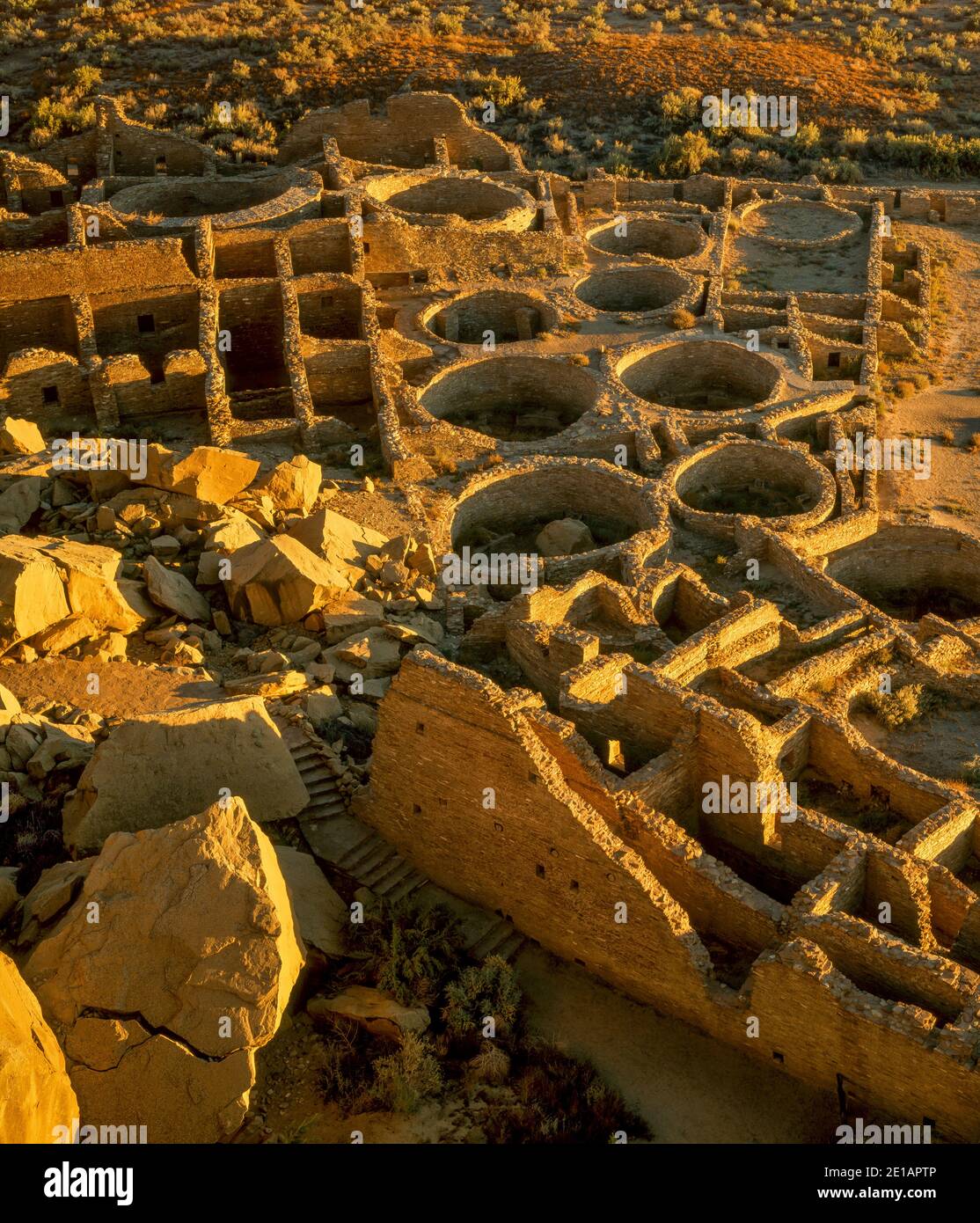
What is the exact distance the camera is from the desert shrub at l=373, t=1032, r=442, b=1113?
16.4 meters

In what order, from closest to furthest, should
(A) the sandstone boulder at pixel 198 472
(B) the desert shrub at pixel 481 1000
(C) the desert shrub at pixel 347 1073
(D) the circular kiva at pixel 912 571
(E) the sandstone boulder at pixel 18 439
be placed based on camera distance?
(C) the desert shrub at pixel 347 1073 < (B) the desert shrub at pixel 481 1000 < (A) the sandstone boulder at pixel 198 472 < (E) the sandstone boulder at pixel 18 439 < (D) the circular kiva at pixel 912 571

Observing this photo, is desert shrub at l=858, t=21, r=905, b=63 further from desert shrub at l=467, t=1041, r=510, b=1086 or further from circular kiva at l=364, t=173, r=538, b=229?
desert shrub at l=467, t=1041, r=510, b=1086

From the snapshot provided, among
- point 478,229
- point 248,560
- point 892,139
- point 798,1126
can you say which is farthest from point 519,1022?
point 892,139

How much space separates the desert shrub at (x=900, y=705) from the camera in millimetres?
23578

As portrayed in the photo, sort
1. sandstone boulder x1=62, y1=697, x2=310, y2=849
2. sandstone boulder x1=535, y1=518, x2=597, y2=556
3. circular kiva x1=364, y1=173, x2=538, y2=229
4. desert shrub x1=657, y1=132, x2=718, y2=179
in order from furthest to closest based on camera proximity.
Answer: desert shrub x1=657, y1=132, x2=718, y2=179
circular kiva x1=364, y1=173, x2=538, y2=229
sandstone boulder x1=535, y1=518, x2=597, y2=556
sandstone boulder x1=62, y1=697, x2=310, y2=849

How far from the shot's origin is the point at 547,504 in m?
30.1

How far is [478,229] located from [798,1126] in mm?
26098

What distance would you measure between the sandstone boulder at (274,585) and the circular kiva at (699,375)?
13.5 meters

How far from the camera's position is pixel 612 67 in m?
51.3

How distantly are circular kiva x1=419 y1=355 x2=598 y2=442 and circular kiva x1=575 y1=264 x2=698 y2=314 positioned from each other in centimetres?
421

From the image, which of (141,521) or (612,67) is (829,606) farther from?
(612,67)

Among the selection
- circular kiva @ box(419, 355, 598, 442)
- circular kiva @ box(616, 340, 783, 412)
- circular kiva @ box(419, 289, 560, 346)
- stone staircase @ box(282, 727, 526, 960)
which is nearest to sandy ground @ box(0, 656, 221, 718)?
stone staircase @ box(282, 727, 526, 960)

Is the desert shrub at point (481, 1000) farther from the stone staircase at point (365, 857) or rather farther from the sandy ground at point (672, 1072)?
the stone staircase at point (365, 857)

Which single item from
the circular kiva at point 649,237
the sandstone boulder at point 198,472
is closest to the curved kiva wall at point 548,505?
the sandstone boulder at point 198,472
